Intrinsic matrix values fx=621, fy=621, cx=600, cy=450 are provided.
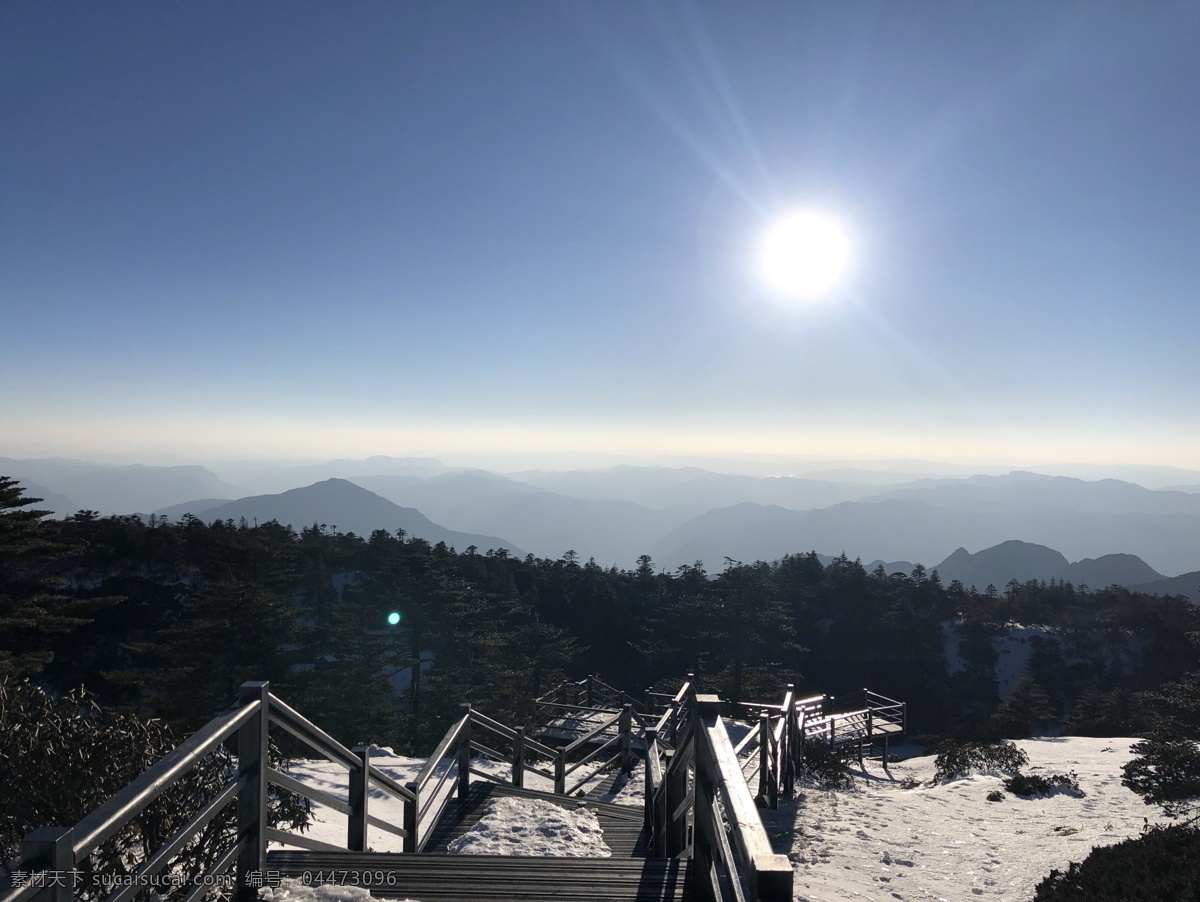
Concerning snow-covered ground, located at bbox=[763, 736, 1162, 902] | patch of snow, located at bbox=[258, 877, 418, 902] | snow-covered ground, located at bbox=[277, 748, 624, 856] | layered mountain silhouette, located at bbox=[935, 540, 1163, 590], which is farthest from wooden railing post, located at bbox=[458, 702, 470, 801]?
layered mountain silhouette, located at bbox=[935, 540, 1163, 590]

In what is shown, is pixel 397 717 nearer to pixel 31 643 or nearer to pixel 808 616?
pixel 31 643

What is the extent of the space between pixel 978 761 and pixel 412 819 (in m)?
12.4

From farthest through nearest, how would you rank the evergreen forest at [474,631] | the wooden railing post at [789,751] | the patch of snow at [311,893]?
the evergreen forest at [474,631]
the wooden railing post at [789,751]
the patch of snow at [311,893]

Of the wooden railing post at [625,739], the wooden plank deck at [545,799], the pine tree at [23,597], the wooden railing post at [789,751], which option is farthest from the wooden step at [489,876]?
the pine tree at [23,597]

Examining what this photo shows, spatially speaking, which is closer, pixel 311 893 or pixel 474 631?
pixel 311 893

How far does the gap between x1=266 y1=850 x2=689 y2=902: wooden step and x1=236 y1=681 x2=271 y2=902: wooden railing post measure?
31 centimetres

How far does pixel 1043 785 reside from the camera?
10.4m

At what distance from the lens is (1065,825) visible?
8.30m

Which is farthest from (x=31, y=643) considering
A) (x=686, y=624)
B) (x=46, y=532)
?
(x=686, y=624)

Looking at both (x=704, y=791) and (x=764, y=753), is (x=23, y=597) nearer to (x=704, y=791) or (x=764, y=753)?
(x=764, y=753)

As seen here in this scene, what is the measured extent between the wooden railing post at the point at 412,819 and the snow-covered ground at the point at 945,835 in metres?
3.76

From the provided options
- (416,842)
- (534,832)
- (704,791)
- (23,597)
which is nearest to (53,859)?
(704,791)

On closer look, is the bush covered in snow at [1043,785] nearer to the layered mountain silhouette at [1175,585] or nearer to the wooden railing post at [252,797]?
the wooden railing post at [252,797]

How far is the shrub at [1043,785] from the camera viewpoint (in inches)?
405
